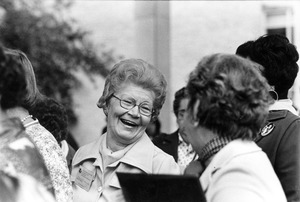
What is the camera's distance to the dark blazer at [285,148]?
124 inches

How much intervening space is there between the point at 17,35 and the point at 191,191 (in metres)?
8.06

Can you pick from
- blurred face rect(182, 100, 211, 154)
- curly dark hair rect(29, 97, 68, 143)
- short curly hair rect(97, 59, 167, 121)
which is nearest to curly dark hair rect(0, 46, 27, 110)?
blurred face rect(182, 100, 211, 154)

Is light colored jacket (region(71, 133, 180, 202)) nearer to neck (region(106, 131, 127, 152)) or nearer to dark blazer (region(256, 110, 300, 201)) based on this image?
neck (region(106, 131, 127, 152))

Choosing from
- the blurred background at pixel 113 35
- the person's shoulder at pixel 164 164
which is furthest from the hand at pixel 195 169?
the blurred background at pixel 113 35

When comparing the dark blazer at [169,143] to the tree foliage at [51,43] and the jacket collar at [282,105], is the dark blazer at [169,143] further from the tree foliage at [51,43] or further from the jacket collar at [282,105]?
the tree foliage at [51,43]

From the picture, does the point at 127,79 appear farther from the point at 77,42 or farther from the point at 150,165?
the point at 77,42

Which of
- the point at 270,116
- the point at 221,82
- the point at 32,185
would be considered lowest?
the point at 270,116

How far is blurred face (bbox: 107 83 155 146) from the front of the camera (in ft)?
11.4

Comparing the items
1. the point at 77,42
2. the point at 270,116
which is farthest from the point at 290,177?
the point at 77,42

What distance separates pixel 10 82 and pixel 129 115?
128 cm

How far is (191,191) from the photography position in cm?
237

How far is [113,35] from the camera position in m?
9.45

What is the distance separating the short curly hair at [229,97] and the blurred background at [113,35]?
17.2 feet

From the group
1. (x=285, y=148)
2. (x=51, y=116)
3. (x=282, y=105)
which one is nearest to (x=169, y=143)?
(x=51, y=116)
